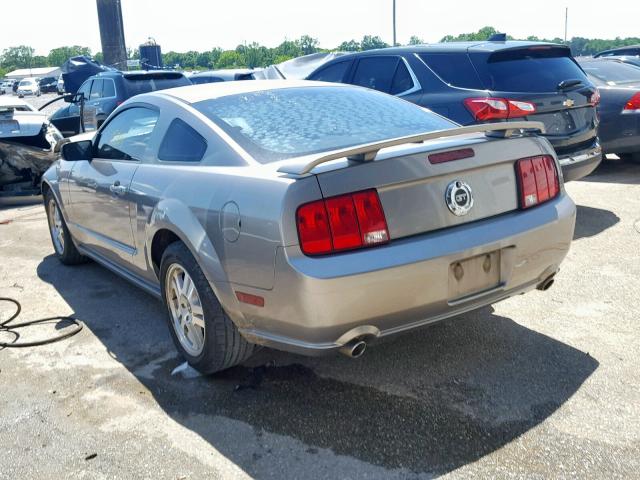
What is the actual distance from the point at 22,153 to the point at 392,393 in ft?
25.4

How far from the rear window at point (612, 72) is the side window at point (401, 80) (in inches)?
152

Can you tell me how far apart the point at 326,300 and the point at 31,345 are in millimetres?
2344

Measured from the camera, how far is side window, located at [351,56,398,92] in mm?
6977

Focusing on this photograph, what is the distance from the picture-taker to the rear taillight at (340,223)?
2.96m

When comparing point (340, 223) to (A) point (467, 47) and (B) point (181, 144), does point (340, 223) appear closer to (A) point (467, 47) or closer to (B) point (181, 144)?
(B) point (181, 144)

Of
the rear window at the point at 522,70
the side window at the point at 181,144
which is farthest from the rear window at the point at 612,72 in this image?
the side window at the point at 181,144

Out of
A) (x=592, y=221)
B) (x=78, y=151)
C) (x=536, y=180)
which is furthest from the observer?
(x=592, y=221)

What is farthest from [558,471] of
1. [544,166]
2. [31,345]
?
[31,345]

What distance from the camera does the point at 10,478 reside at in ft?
9.60

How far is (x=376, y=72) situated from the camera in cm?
716

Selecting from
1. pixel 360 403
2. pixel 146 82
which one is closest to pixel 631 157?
pixel 146 82

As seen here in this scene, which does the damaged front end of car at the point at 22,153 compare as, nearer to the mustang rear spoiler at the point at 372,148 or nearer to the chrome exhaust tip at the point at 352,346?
the mustang rear spoiler at the point at 372,148

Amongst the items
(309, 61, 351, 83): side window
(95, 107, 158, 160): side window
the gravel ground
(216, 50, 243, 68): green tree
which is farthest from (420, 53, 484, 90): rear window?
(216, 50, 243, 68): green tree

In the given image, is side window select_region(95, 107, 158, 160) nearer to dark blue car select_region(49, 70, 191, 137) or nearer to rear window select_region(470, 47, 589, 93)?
rear window select_region(470, 47, 589, 93)
